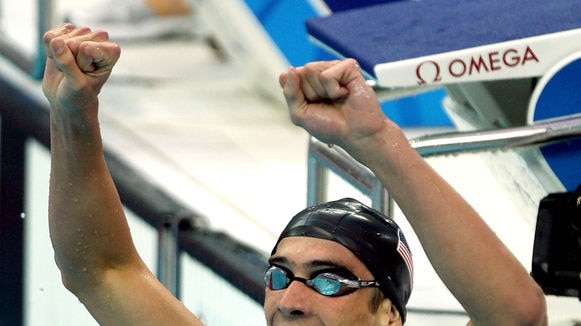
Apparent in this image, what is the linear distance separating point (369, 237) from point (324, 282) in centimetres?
13

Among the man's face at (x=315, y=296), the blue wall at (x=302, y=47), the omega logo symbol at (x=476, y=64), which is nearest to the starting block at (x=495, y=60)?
the omega logo symbol at (x=476, y=64)

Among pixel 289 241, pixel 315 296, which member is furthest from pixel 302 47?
pixel 315 296

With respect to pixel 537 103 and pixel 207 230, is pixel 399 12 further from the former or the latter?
pixel 207 230

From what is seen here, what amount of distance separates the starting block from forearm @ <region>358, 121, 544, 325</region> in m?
0.72

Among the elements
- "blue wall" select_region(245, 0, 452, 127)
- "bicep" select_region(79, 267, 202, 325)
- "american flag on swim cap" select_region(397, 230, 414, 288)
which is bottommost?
"bicep" select_region(79, 267, 202, 325)

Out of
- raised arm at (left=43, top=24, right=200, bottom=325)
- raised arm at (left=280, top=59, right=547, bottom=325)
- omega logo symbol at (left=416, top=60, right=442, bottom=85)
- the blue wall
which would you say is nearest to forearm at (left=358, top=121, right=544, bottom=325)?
raised arm at (left=280, top=59, right=547, bottom=325)

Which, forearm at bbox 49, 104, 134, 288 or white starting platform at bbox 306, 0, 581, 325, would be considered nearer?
forearm at bbox 49, 104, 134, 288

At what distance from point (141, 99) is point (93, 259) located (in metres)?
4.54

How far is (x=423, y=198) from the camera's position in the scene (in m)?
1.79

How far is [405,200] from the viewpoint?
5.91ft

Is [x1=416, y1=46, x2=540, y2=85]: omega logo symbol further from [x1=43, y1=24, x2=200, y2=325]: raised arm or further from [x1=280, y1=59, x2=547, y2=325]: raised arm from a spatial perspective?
[x1=280, y1=59, x2=547, y2=325]: raised arm

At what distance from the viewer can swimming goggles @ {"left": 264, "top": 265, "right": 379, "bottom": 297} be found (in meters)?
2.04

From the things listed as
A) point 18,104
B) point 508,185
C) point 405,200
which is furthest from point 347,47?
point 18,104

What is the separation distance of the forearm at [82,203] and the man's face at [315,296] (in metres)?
0.34
